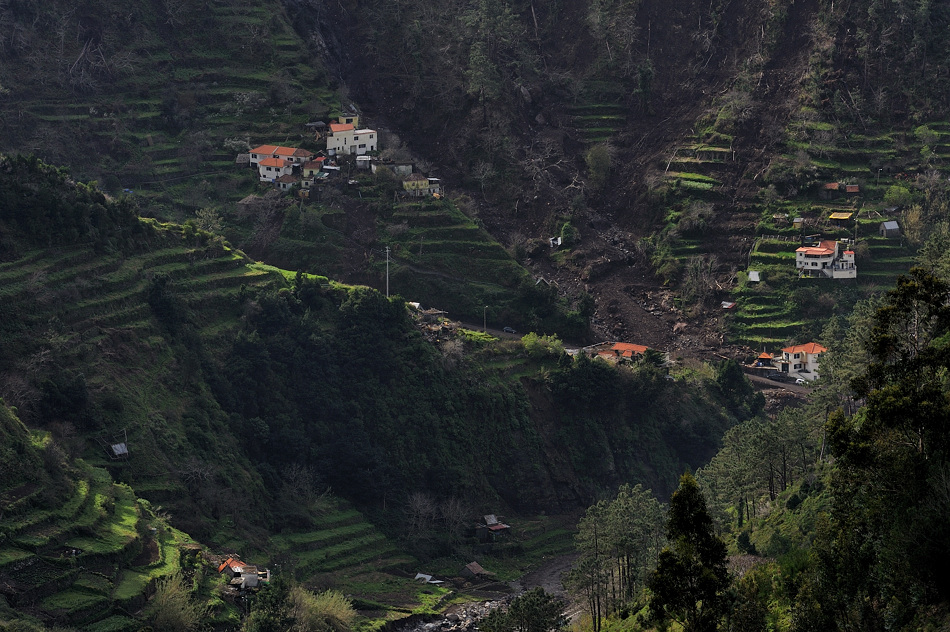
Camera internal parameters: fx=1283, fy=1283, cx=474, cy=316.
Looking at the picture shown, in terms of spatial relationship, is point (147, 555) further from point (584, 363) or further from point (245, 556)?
point (584, 363)

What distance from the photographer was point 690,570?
101ft

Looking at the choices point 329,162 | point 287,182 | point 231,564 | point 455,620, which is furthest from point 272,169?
point 455,620

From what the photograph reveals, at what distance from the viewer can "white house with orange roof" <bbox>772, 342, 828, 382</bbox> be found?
7962 centimetres

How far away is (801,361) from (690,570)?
51753 mm

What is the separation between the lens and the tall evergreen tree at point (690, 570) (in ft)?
100.0

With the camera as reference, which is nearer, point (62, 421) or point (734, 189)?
point (62, 421)

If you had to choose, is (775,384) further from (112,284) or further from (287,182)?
(112,284)

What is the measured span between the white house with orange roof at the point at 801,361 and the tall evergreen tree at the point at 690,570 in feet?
167

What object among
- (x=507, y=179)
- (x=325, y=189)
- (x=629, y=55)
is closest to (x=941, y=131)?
(x=629, y=55)

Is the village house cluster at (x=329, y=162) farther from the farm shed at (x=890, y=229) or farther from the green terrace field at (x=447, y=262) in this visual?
the farm shed at (x=890, y=229)

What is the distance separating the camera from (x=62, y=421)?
61.1 meters

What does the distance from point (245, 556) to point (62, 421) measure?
10.9 m

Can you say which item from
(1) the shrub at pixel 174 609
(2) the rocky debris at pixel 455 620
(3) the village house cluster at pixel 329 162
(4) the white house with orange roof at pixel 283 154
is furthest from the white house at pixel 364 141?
(1) the shrub at pixel 174 609

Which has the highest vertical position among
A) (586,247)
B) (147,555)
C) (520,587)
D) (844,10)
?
(844,10)
